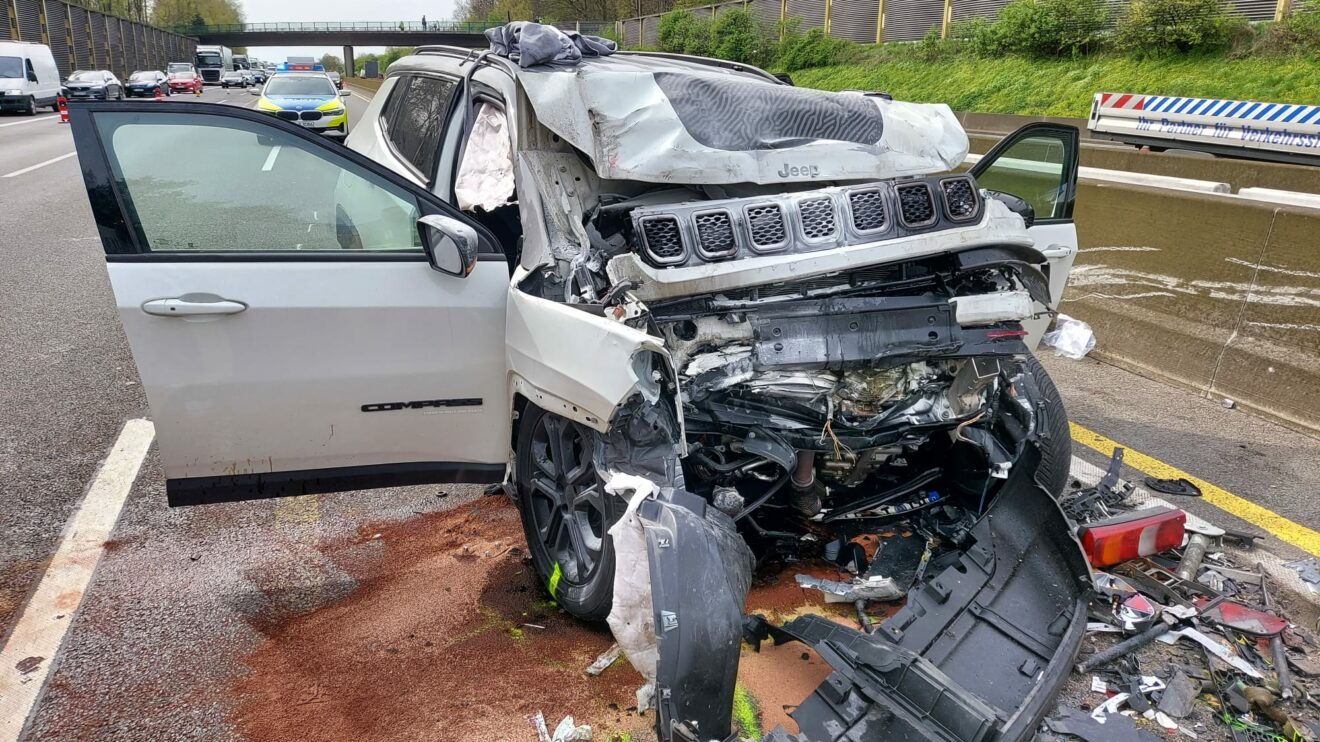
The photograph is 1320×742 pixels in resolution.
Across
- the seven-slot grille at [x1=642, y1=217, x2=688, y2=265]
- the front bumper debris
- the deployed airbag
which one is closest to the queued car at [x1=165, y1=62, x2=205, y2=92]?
the deployed airbag

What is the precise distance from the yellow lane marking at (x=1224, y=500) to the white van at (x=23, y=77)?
31752mm

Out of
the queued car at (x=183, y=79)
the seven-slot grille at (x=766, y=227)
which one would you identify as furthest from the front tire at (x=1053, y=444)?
the queued car at (x=183, y=79)

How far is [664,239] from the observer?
9.28 feet

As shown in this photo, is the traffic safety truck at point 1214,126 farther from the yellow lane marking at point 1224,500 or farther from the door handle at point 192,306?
the door handle at point 192,306

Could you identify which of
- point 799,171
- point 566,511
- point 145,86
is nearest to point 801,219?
point 799,171

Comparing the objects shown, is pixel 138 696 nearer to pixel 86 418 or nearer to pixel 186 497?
pixel 186 497

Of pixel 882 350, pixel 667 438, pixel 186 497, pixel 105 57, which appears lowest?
pixel 186 497

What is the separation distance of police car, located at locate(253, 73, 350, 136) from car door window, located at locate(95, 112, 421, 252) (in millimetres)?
17745

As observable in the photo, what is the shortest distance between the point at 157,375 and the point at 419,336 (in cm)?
88

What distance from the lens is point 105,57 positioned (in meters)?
52.3

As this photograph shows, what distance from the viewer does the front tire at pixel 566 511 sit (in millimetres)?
2938

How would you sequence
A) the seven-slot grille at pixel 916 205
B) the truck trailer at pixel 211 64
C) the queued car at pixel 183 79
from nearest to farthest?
the seven-slot grille at pixel 916 205
the queued car at pixel 183 79
the truck trailer at pixel 211 64

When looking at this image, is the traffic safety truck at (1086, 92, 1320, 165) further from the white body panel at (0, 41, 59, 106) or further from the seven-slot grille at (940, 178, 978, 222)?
the white body panel at (0, 41, 59, 106)

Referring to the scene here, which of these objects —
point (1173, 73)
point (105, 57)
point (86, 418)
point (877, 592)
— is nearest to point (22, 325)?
point (86, 418)
